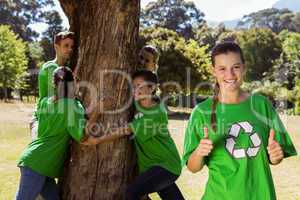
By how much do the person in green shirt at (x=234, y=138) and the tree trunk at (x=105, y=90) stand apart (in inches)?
55.9

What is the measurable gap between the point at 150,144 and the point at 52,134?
0.87 m

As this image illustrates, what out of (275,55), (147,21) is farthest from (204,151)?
(147,21)

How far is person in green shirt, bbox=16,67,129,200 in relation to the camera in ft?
14.0

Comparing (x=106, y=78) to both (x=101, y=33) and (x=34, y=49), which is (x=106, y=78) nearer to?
(x=101, y=33)

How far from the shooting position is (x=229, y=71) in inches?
128

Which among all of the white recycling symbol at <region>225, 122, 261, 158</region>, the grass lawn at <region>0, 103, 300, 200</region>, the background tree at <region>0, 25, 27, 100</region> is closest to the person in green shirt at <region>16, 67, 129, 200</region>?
the white recycling symbol at <region>225, 122, 261, 158</region>

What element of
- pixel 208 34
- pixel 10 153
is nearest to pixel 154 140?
pixel 10 153

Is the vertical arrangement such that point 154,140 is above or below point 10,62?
below

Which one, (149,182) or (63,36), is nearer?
(149,182)

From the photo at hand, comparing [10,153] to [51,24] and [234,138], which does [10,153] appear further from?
[51,24]

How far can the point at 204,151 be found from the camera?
122 inches

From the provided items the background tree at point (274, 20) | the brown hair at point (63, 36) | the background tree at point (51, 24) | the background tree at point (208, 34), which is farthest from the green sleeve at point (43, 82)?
the background tree at point (274, 20)

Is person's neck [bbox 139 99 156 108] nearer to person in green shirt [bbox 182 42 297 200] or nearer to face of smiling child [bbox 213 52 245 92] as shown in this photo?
person in green shirt [bbox 182 42 297 200]

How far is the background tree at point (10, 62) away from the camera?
37844 mm
